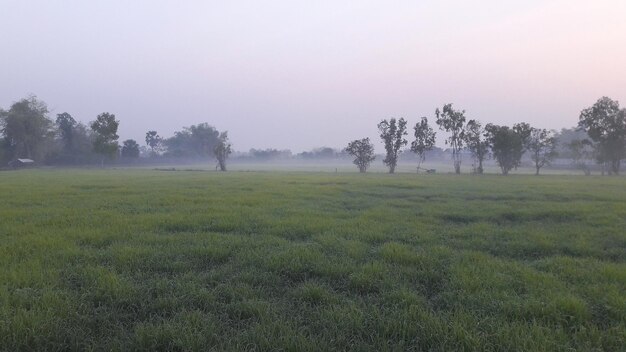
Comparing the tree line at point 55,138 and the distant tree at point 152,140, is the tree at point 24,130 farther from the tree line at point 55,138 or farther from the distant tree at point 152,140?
the distant tree at point 152,140

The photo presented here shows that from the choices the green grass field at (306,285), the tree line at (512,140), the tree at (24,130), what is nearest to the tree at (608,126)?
the tree line at (512,140)

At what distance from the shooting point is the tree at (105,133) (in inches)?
2419

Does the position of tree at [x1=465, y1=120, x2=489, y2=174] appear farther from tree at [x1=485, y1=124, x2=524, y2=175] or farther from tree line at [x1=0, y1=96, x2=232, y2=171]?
tree line at [x1=0, y1=96, x2=232, y2=171]

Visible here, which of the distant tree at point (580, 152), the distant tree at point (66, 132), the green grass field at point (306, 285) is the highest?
the distant tree at point (66, 132)

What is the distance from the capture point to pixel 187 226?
32.0 ft

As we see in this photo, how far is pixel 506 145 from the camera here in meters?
48.9

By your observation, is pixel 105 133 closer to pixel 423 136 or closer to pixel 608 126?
pixel 423 136

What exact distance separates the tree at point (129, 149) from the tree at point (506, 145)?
8400 cm

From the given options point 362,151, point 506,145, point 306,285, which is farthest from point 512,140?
point 306,285

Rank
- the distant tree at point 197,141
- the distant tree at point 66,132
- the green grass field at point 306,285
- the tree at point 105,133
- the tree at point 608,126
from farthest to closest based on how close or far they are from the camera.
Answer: the distant tree at point 197,141 → the distant tree at point 66,132 → the tree at point 105,133 → the tree at point 608,126 → the green grass field at point 306,285

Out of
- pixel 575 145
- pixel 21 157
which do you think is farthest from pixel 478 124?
pixel 21 157

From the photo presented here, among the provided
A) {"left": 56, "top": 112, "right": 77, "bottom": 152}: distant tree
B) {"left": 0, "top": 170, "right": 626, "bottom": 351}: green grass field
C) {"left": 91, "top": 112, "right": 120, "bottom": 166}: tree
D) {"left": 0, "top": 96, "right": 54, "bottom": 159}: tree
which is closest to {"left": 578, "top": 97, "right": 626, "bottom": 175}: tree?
{"left": 0, "top": 170, "right": 626, "bottom": 351}: green grass field

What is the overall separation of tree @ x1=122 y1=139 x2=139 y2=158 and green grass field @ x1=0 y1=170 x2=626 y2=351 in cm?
9755

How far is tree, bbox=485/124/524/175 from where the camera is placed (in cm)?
4891
